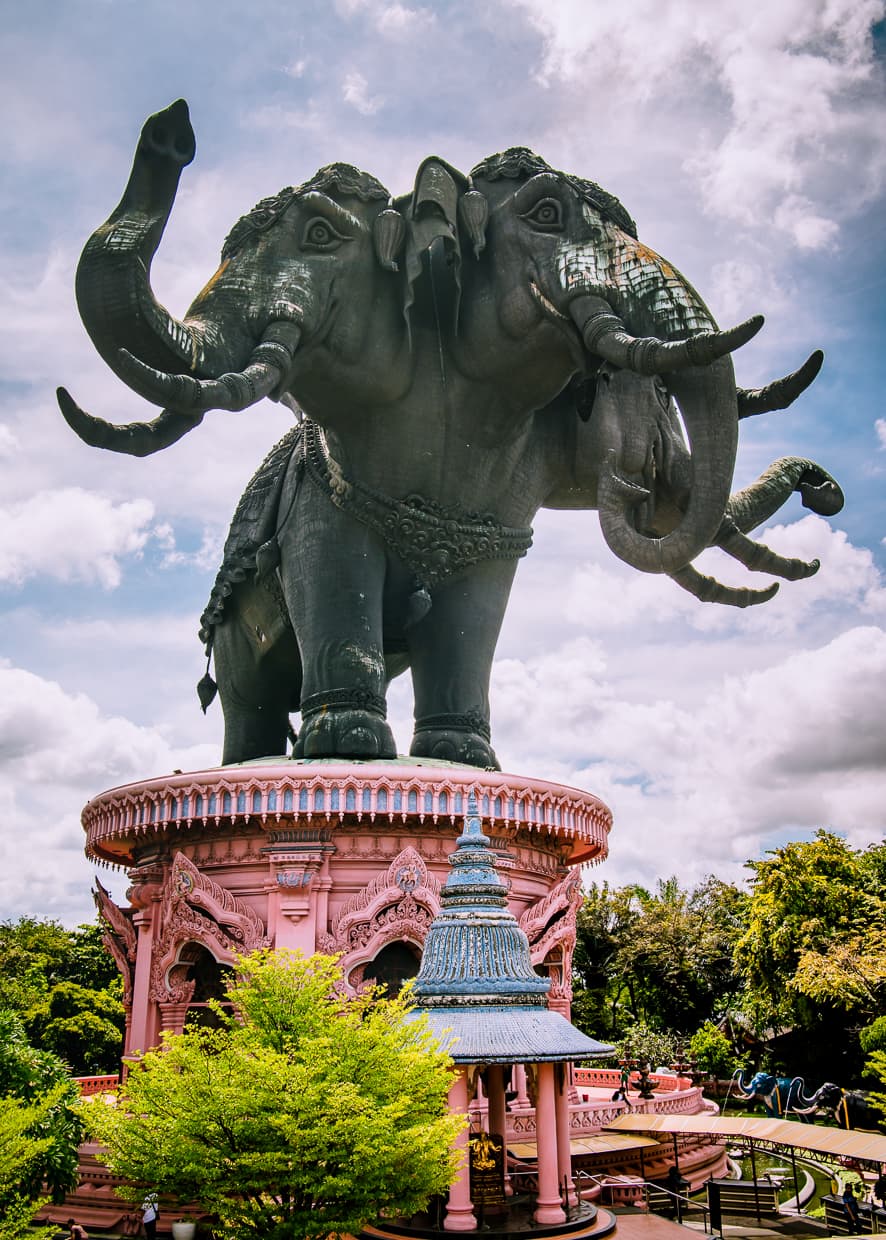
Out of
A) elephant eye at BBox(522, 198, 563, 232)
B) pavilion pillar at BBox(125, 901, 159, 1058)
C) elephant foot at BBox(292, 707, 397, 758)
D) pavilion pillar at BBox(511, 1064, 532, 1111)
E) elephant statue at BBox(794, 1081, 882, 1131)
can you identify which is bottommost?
elephant statue at BBox(794, 1081, 882, 1131)

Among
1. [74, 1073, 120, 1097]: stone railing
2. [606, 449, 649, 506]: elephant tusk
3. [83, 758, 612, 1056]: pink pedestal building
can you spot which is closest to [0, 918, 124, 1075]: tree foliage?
[74, 1073, 120, 1097]: stone railing

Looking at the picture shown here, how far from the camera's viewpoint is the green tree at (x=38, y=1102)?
33.9 feet

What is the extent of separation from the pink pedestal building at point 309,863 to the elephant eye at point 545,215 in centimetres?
640

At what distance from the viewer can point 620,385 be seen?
13.9 m

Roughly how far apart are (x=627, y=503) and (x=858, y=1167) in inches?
496

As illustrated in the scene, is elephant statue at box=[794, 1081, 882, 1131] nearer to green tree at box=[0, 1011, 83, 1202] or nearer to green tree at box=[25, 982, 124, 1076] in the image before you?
green tree at box=[0, 1011, 83, 1202]

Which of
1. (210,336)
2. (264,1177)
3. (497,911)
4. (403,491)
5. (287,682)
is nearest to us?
(264,1177)

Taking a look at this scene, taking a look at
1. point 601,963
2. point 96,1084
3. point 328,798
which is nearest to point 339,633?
point 328,798

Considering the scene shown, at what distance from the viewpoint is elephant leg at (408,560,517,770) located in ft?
49.3

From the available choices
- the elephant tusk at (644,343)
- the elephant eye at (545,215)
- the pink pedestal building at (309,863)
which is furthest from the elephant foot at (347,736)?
the elephant eye at (545,215)

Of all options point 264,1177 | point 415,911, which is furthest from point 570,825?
point 264,1177

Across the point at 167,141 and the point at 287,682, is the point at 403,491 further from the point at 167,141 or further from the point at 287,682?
the point at 167,141

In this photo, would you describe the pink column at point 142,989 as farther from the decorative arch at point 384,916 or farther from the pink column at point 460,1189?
the pink column at point 460,1189

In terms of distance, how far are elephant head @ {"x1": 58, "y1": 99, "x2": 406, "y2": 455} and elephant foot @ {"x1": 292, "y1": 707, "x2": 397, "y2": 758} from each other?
12.1 feet
